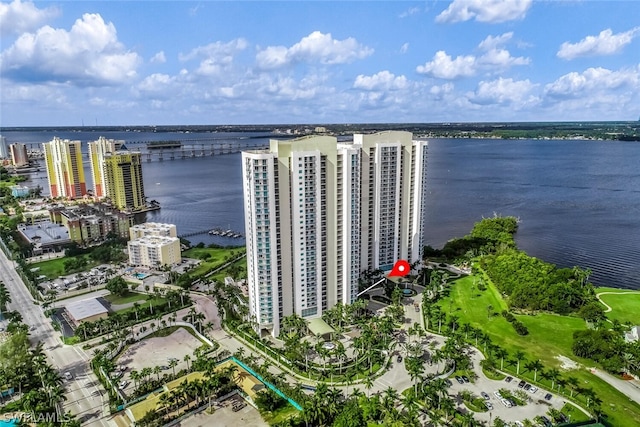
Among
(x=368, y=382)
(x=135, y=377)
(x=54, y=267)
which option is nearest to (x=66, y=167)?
(x=54, y=267)

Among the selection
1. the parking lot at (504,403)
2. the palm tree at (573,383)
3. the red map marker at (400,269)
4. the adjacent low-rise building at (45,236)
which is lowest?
the parking lot at (504,403)

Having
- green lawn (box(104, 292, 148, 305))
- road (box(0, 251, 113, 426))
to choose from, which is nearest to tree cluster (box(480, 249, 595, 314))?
road (box(0, 251, 113, 426))

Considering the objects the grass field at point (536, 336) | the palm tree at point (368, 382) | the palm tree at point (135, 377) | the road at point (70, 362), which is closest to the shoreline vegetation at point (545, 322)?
the grass field at point (536, 336)

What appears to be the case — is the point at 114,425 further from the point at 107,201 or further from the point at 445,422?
the point at 107,201

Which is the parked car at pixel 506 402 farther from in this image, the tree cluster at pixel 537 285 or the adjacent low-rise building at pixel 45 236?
the adjacent low-rise building at pixel 45 236

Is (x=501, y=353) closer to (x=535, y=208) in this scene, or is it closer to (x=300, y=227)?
(x=300, y=227)

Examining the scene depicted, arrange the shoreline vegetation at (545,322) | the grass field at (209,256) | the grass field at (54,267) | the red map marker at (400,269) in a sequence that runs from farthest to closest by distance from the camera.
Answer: the grass field at (209,256)
the grass field at (54,267)
the red map marker at (400,269)
the shoreline vegetation at (545,322)
